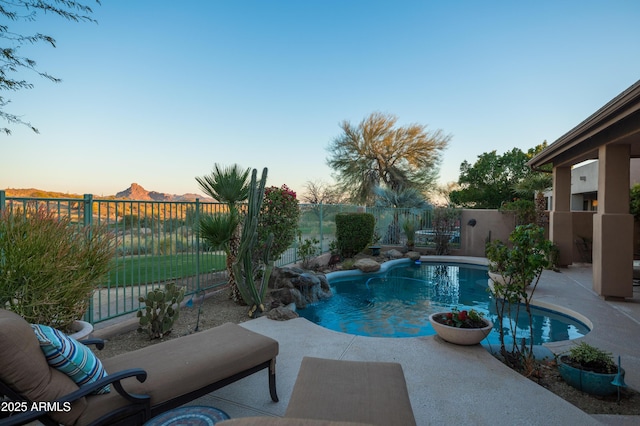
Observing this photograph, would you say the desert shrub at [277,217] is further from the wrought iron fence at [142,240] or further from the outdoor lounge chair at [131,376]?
the outdoor lounge chair at [131,376]

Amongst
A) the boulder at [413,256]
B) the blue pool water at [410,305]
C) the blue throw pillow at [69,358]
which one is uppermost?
the blue throw pillow at [69,358]

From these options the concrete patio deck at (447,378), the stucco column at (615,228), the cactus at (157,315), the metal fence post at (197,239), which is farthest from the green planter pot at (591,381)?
the metal fence post at (197,239)

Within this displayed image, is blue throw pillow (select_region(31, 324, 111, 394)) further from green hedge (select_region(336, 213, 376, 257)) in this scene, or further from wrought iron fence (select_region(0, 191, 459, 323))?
green hedge (select_region(336, 213, 376, 257))

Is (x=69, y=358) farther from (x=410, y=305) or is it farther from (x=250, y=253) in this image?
(x=410, y=305)

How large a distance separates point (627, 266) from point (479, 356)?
4806 millimetres

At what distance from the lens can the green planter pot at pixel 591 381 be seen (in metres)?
3.04

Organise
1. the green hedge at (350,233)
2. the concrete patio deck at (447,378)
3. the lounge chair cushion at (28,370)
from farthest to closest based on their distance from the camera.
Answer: the green hedge at (350,233) < the concrete patio deck at (447,378) < the lounge chair cushion at (28,370)

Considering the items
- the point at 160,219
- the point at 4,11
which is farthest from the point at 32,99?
the point at 160,219

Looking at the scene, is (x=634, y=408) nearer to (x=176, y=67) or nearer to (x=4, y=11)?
(x=4, y=11)

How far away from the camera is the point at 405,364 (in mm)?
3637

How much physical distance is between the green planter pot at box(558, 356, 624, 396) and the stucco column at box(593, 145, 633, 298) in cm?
436

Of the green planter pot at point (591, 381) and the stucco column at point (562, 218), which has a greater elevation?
the stucco column at point (562, 218)

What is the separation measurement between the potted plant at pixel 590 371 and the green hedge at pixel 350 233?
8.80m

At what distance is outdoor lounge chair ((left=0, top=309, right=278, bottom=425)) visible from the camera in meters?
1.72
